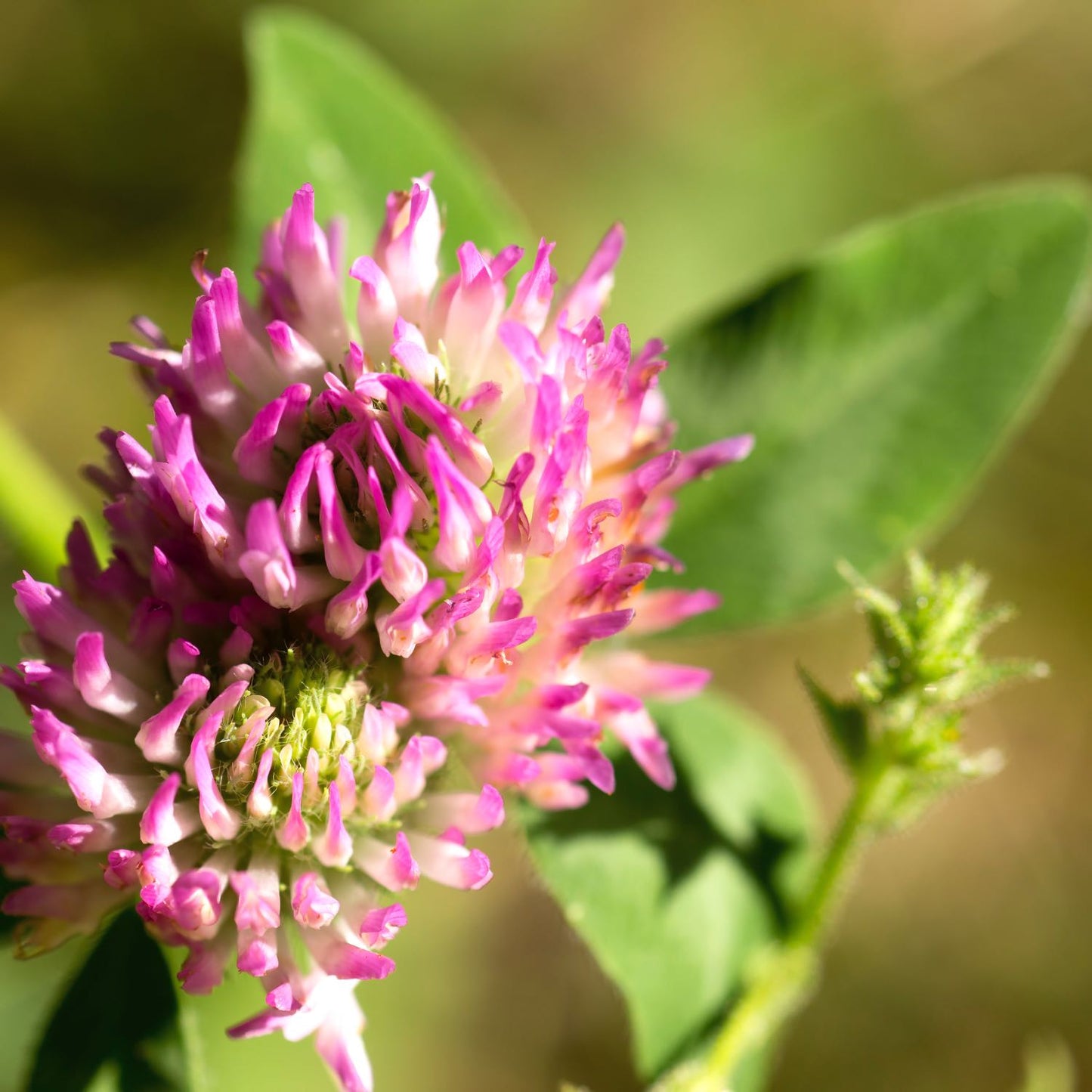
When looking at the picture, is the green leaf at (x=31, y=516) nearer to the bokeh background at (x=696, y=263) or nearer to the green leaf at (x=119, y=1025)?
the green leaf at (x=119, y=1025)

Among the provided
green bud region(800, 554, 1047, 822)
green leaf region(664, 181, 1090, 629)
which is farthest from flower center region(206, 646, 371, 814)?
green leaf region(664, 181, 1090, 629)

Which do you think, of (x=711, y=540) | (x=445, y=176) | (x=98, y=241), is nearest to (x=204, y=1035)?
(x=711, y=540)

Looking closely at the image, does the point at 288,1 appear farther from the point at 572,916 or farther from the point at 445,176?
the point at 572,916

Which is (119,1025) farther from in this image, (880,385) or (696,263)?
(696,263)

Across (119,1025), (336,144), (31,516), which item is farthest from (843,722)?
(31,516)

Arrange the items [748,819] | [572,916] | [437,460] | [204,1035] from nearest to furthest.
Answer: [437,460]
[572,916]
[748,819]
[204,1035]

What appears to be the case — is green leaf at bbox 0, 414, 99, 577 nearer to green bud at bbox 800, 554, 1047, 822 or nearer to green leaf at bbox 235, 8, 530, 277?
green leaf at bbox 235, 8, 530, 277
